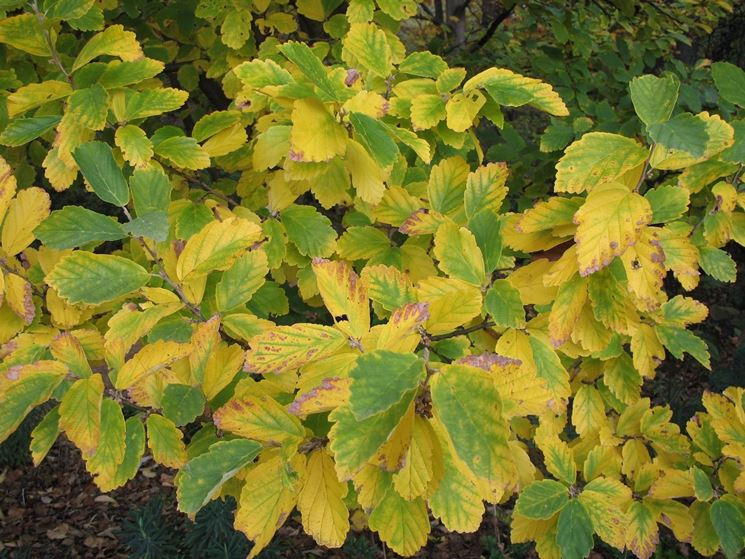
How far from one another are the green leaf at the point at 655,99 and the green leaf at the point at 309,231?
0.66m

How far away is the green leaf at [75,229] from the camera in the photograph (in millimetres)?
1007

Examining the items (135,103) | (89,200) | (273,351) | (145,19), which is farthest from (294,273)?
(89,200)

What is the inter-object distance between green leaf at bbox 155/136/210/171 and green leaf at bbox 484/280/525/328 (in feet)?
1.97

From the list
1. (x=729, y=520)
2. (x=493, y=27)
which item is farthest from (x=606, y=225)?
(x=493, y=27)

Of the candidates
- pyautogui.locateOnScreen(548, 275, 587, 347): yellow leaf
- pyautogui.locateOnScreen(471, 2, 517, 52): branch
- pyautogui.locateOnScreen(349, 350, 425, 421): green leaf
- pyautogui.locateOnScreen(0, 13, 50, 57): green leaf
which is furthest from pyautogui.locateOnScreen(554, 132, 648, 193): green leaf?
pyautogui.locateOnScreen(471, 2, 517, 52): branch

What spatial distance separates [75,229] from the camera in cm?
102

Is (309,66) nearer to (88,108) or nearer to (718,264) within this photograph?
(88,108)

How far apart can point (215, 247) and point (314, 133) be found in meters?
0.24

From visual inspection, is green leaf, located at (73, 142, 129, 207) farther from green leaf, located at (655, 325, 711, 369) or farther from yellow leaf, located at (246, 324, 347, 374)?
green leaf, located at (655, 325, 711, 369)

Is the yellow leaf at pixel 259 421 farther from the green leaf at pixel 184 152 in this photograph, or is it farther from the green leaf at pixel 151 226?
the green leaf at pixel 184 152

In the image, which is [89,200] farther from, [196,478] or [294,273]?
[196,478]

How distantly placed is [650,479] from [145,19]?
7.53 ft

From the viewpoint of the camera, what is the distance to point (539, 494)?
4.05 ft

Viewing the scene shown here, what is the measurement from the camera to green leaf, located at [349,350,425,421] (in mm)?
612
